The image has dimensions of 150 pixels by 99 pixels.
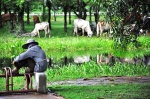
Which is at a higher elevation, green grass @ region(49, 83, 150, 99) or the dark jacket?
the dark jacket

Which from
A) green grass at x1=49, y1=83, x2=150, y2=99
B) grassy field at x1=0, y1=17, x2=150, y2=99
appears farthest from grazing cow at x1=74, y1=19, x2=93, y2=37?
green grass at x1=49, y1=83, x2=150, y2=99

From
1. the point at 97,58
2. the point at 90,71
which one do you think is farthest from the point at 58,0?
the point at 90,71

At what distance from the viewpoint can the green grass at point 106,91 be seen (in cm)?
1131

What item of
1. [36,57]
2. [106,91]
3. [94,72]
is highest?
[36,57]

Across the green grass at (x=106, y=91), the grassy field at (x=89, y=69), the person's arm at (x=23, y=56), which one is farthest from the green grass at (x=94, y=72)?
the person's arm at (x=23, y=56)

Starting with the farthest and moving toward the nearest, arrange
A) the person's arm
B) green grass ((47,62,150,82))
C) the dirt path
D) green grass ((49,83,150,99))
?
green grass ((47,62,150,82))
the dirt path
the person's arm
green grass ((49,83,150,99))

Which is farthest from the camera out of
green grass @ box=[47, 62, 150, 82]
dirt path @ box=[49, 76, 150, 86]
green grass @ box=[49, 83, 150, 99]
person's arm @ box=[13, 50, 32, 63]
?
green grass @ box=[47, 62, 150, 82]

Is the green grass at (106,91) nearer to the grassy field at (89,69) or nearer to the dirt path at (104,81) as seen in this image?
the grassy field at (89,69)

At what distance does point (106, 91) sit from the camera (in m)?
12.1

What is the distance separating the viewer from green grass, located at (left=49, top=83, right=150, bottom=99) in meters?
11.3

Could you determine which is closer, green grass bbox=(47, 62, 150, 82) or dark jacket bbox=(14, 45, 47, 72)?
dark jacket bbox=(14, 45, 47, 72)

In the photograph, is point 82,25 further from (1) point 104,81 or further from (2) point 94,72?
(1) point 104,81

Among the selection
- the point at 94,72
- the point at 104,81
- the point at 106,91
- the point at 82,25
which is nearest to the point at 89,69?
→ the point at 94,72

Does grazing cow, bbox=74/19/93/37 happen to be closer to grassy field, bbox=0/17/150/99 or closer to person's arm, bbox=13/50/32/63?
grassy field, bbox=0/17/150/99
